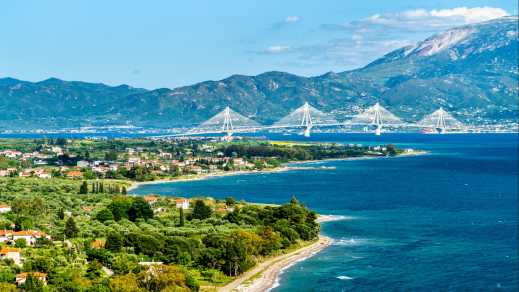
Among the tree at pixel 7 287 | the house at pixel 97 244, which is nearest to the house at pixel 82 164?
the house at pixel 97 244

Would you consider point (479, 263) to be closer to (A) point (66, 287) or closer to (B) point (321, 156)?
(A) point (66, 287)

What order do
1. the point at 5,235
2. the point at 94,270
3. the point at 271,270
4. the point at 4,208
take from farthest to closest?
1. the point at 4,208
2. the point at 5,235
3. the point at 271,270
4. the point at 94,270

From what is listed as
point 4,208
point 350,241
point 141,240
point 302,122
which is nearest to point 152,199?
point 4,208

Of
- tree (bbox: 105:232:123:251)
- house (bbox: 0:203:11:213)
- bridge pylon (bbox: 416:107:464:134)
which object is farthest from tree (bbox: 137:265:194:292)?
bridge pylon (bbox: 416:107:464:134)

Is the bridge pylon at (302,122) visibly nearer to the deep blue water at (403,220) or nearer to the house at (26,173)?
the deep blue water at (403,220)

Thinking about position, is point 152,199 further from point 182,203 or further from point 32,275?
point 32,275

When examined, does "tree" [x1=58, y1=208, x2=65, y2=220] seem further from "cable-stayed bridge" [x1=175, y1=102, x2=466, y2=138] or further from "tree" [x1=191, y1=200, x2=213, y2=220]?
"cable-stayed bridge" [x1=175, y1=102, x2=466, y2=138]
